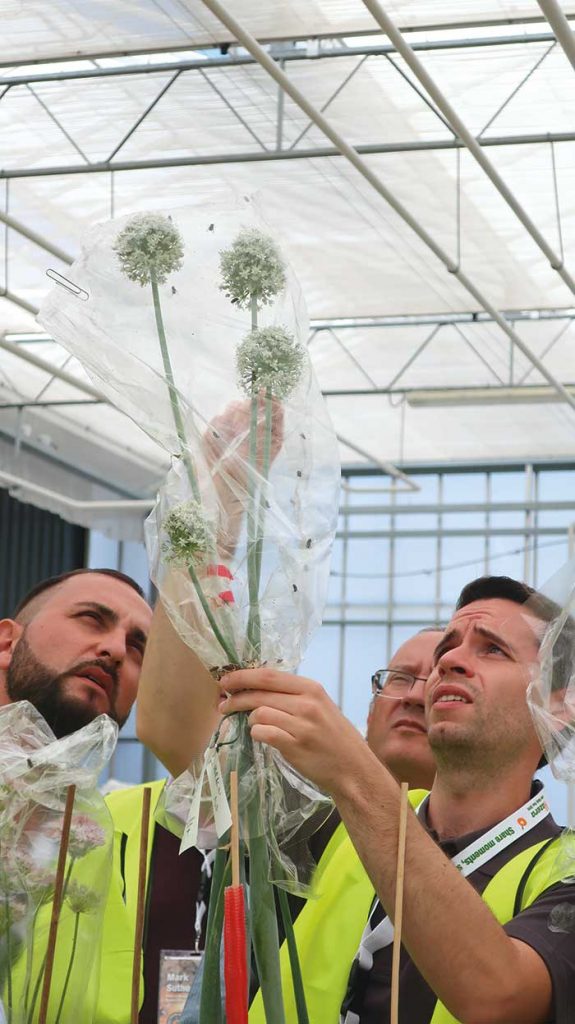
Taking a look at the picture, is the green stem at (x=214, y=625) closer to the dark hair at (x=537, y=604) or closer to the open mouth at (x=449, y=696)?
the dark hair at (x=537, y=604)

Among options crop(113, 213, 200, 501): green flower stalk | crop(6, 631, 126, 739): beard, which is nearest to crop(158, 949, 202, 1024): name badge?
crop(6, 631, 126, 739): beard

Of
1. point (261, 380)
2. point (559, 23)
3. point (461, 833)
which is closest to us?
point (261, 380)

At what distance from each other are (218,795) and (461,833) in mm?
950

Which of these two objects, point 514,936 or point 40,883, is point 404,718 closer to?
point 514,936

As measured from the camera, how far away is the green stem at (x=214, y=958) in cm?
191

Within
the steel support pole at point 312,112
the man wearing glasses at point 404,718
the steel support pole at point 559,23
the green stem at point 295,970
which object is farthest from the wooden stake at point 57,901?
the steel support pole at point 312,112

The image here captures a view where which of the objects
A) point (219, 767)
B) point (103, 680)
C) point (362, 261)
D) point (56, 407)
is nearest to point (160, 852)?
point (103, 680)

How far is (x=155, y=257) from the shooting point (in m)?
2.01

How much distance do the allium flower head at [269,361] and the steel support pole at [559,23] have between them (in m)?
3.59

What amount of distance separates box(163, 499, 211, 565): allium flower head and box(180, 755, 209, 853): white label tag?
0.27 m

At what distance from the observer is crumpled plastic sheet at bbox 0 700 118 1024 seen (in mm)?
2201

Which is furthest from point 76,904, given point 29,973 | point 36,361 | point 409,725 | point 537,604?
point 36,361

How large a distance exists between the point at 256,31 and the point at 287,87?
214 cm

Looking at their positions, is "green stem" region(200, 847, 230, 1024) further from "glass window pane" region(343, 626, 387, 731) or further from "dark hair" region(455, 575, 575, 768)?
"glass window pane" region(343, 626, 387, 731)
